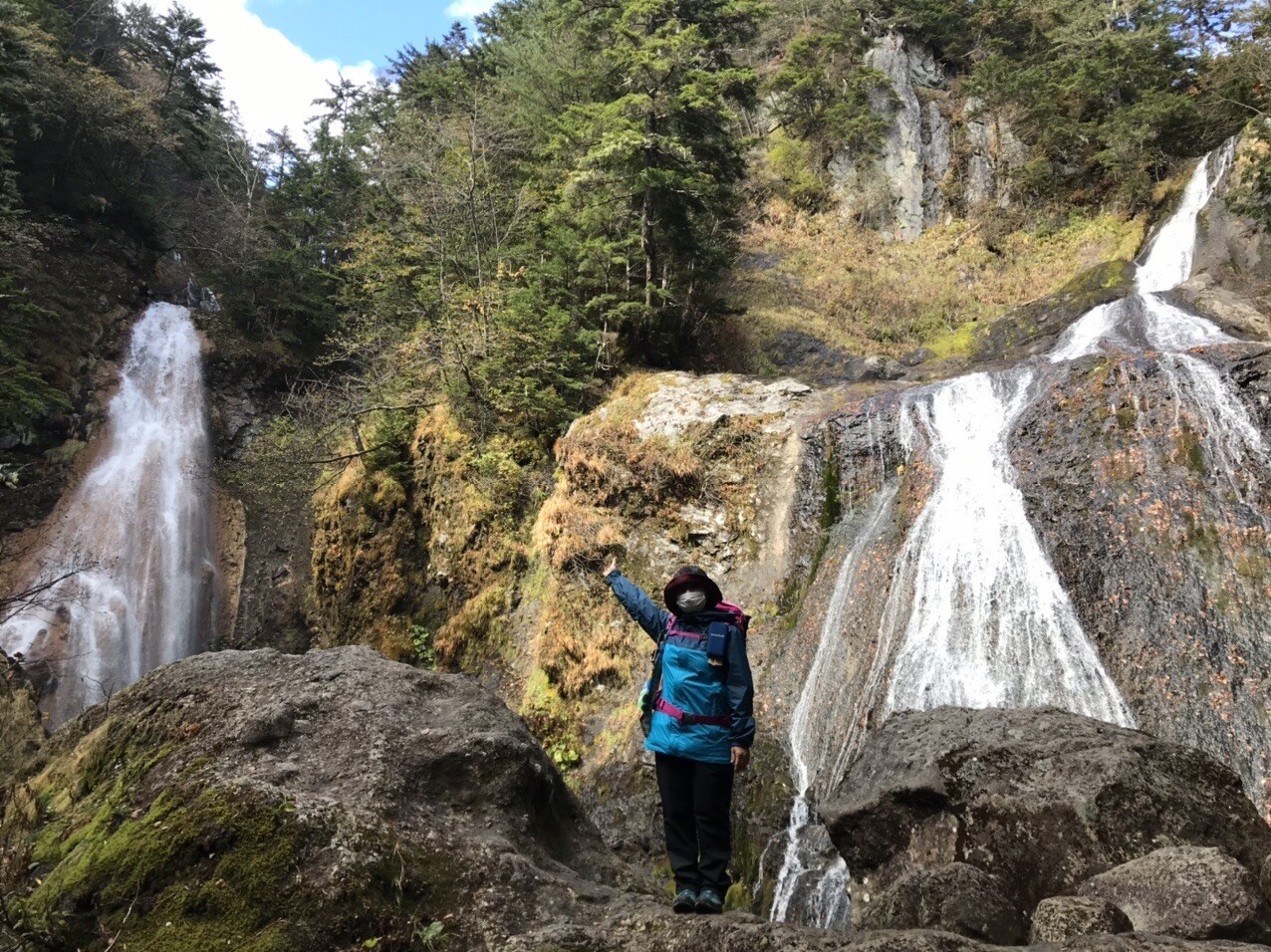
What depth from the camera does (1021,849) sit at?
410cm

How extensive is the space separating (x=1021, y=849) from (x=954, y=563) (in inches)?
181

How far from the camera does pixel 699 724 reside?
11.6 feet

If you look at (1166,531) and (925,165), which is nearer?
(1166,531)

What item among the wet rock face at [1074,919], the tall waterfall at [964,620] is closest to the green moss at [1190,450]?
the tall waterfall at [964,620]

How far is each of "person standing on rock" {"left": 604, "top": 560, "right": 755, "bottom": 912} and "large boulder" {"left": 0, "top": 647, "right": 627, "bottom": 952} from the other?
20.9 inches

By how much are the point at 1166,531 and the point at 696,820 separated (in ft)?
21.7

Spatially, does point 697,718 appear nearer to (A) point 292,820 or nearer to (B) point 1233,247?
(A) point 292,820

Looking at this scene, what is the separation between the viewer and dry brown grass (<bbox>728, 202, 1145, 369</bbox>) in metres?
20.5

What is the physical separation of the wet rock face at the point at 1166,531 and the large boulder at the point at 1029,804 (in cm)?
220

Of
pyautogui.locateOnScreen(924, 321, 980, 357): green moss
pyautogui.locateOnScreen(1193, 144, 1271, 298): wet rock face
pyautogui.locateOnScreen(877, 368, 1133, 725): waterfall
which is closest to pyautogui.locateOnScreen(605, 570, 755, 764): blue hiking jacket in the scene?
pyautogui.locateOnScreen(877, 368, 1133, 725): waterfall

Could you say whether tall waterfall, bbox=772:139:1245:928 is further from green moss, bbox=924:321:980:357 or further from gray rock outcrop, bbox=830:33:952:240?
gray rock outcrop, bbox=830:33:952:240

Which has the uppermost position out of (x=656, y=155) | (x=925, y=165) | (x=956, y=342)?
(x=925, y=165)

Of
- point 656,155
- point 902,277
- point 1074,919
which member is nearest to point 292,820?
point 1074,919

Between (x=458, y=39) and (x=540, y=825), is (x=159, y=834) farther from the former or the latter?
(x=458, y=39)
